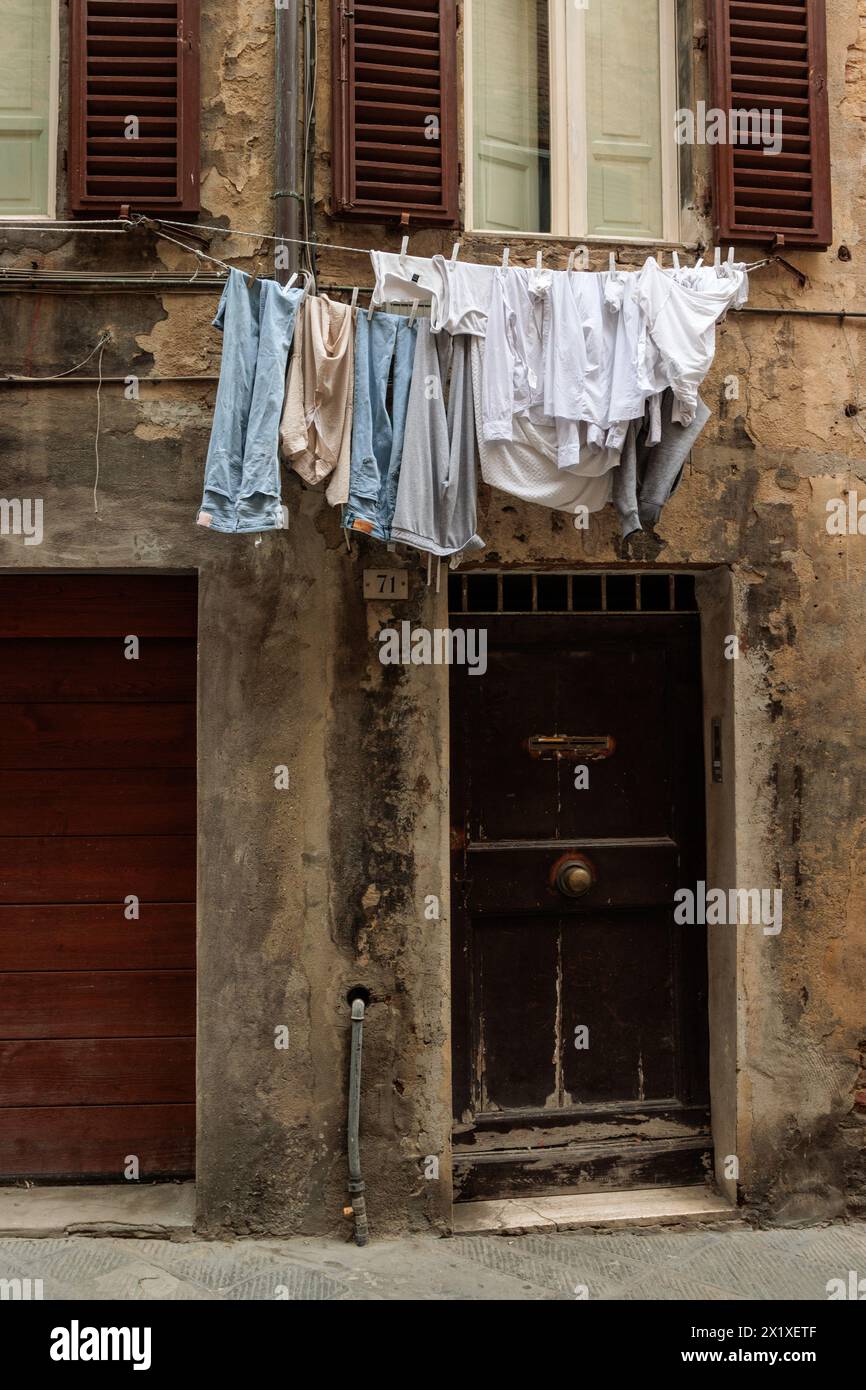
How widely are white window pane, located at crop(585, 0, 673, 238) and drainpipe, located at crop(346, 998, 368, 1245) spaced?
144 inches

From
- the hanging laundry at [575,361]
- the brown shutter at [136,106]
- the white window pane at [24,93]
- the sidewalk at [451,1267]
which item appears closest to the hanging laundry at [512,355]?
the hanging laundry at [575,361]

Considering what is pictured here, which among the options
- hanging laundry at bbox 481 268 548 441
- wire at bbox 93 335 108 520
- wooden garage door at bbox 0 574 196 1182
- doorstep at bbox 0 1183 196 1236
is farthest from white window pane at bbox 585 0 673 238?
doorstep at bbox 0 1183 196 1236

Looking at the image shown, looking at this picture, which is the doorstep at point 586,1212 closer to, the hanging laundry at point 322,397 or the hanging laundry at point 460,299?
the hanging laundry at point 322,397

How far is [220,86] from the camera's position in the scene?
4.64 metres

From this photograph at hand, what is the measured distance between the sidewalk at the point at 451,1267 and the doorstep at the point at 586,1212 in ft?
0.17

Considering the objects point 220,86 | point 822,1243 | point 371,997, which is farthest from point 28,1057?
point 220,86

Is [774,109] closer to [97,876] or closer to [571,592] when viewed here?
[571,592]

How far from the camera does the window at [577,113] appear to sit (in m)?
5.03

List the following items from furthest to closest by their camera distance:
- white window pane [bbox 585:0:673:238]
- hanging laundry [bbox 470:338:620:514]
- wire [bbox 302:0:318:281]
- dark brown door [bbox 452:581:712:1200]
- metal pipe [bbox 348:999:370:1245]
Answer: white window pane [bbox 585:0:673:238] → dark brown door [bbox 452:581:712:1200] → wire [bbox 302:0:318:281] → metal pipe [bbox 348:999:370:1245] → hanging laundry [bbox 470:338:620:514]

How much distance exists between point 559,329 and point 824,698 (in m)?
1.99

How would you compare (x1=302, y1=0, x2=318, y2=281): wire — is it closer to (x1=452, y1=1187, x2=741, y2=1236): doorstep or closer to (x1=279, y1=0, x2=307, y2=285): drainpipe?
(x1=279, y1=0, x2=307, y2=285): drainpipe

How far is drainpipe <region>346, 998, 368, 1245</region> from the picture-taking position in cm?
449

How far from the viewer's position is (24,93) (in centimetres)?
476

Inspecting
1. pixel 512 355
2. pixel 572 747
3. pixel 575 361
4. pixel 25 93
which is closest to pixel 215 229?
pixel 25 93
